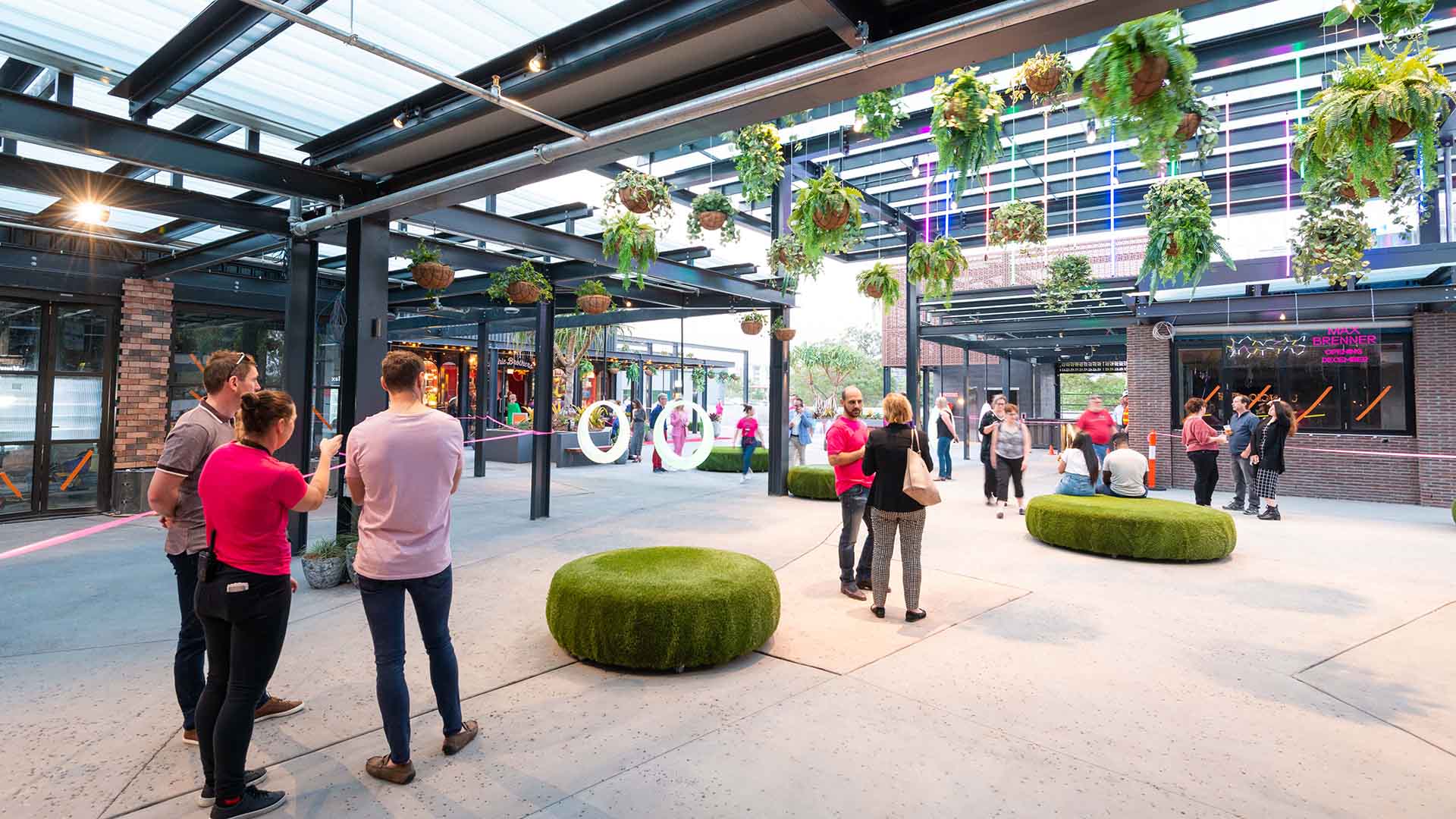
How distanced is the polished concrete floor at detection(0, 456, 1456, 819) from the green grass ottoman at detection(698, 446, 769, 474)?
810cm

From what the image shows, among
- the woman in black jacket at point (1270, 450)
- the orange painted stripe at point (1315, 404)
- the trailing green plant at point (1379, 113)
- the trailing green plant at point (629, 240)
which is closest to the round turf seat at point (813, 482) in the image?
the trailing green plant at point (629, 240)

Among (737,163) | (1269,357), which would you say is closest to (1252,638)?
(737,163)

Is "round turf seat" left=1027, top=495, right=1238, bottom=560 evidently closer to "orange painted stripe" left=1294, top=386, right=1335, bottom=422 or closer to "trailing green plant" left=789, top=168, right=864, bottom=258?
"trailing green plant" left=789, top=168, right=864, bottom=258

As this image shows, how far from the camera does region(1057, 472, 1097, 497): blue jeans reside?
7.52 m

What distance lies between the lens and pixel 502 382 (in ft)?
74.9

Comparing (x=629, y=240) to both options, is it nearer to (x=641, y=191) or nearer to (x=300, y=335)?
(x=641, y=191)

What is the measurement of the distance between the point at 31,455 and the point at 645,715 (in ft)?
33.4

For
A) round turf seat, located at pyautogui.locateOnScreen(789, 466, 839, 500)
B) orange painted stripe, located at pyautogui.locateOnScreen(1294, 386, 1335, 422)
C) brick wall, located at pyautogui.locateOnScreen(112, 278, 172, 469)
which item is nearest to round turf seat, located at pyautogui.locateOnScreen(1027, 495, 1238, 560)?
round turf seat, located at pyautogui.locateOnScreen(789, 466, 839, 500)

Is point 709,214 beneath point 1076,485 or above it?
above

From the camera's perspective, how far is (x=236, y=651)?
2.32 meters

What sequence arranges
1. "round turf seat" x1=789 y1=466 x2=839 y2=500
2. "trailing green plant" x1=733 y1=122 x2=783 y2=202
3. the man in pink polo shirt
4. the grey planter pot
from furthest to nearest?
1. "round turf seat" x1=789 y1=466 x2=839 y2=500
2. "trailing green plant" x1=733 y1=122 x2=783 y2=202
3. the grey planter pot
4. the man in pink polo shirt

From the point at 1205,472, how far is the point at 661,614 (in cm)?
905

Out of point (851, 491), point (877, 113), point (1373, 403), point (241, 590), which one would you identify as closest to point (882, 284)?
point (877, 113)

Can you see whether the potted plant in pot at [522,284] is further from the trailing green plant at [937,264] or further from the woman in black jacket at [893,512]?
the woman in black jacket at [893,512]
